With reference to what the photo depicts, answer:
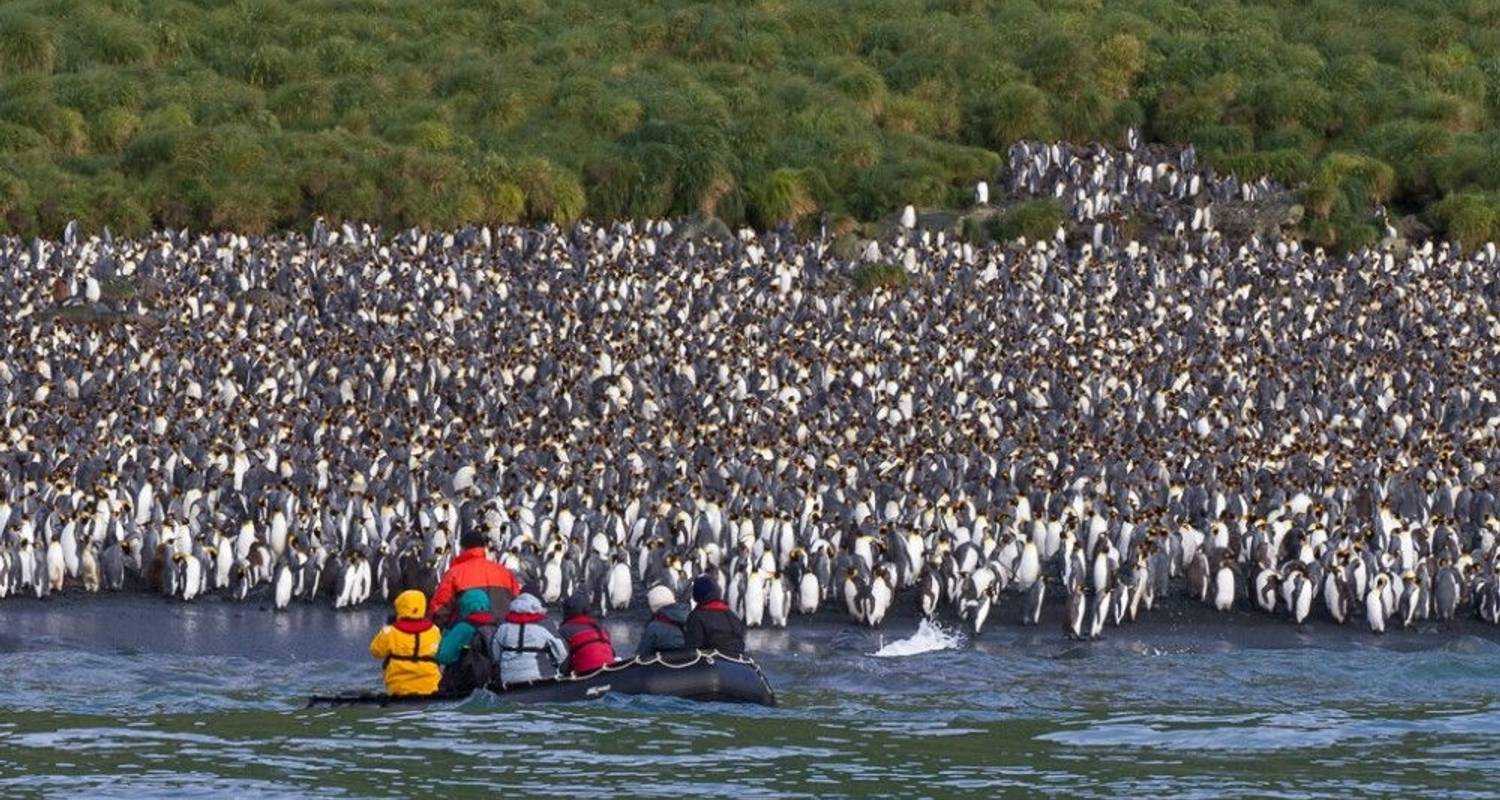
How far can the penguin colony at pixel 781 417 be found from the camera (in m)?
→ 23.6

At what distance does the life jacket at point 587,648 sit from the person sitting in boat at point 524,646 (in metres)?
0.10

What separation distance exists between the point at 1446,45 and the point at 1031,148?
1161 cm

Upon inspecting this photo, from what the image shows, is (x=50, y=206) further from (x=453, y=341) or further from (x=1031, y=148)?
(x=1031, y=148)

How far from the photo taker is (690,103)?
47.3 metres

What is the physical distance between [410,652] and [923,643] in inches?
223


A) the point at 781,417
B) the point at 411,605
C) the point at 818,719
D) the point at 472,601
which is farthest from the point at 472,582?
the point at 781,417

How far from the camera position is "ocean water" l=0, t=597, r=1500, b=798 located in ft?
53.3

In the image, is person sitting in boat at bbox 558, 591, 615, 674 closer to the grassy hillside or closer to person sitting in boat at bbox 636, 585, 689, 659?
person sitting in boat at bbox 636, 585, 689, 659

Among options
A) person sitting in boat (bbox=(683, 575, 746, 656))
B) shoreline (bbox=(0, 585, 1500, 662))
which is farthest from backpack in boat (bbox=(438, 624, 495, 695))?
shoreline (bbox=(0, 585, 1500, 662))

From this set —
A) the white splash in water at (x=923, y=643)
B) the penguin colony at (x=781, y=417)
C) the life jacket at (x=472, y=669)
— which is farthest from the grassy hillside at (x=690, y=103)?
the life jacket at (x=472, y=669)

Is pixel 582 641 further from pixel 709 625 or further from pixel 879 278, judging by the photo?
pixel 879 278

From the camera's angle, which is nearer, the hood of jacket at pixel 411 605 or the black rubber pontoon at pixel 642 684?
the hood of jacket at pixel 411 605

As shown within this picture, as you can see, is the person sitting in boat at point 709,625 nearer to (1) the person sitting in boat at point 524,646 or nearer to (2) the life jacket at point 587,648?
(2) the life jacket at point 587,648

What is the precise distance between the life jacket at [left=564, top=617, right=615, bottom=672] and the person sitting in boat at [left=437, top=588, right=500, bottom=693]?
55 cm
